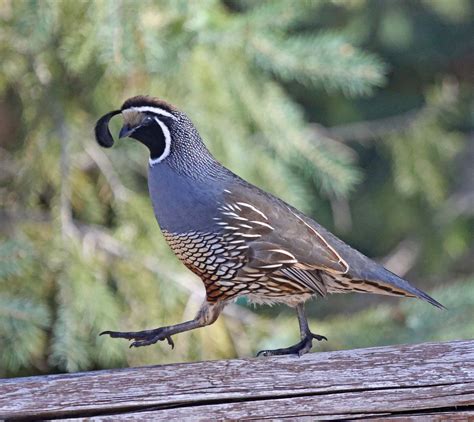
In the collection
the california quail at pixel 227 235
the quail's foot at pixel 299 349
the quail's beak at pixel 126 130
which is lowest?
the quail's foot at pixel 299 349

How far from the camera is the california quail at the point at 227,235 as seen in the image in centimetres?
312

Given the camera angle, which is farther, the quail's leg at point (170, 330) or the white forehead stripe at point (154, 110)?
the quail's leg at point (170, 330)

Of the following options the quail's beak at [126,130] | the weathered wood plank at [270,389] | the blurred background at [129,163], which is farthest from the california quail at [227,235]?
the blurred background at [129,163]

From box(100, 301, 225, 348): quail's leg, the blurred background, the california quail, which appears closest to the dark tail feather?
the california quail

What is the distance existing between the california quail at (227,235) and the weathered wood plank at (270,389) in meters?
0.55

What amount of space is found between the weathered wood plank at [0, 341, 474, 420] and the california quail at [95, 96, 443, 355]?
1.79ft

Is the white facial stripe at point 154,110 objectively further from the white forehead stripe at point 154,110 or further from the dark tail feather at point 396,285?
the dark tail feather at point 396,285

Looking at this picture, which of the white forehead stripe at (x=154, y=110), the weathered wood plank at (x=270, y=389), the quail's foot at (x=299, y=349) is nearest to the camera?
the weathered wood plank at (x=270, y=389)

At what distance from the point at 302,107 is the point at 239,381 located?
4.67m

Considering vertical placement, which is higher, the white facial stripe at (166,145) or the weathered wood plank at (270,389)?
the white facial stripe at (166,145)

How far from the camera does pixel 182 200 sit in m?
3.13

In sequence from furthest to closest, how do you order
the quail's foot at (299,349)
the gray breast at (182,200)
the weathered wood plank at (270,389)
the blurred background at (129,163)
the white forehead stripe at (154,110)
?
the blurred background at (129,163), the gray breast at (182,200), the white forehead stripe at (154,110), the quail's foot at (299,349), the weathered wood plank at (270,389)

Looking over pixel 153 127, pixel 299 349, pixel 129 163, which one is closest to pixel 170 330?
pixel 299 349

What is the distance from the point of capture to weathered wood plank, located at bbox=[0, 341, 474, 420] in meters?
2.48
